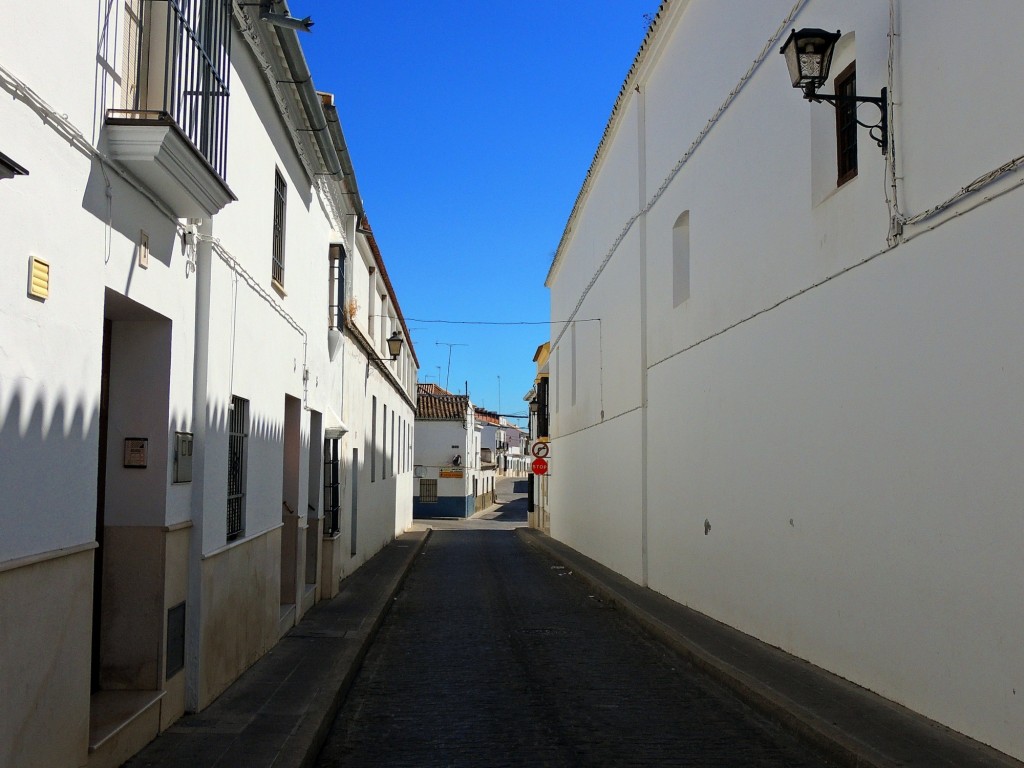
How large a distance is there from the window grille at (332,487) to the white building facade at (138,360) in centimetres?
323

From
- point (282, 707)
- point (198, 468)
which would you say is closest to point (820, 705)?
point (282, 707)

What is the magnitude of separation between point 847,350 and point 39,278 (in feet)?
18.2

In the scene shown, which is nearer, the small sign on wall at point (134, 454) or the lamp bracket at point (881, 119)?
the small sign on wall at point (134, 454)

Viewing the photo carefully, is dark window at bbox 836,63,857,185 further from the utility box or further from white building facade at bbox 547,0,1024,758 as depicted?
the utility box

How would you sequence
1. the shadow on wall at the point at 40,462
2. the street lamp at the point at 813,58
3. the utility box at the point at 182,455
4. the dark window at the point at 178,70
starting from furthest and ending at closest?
1. the street lamp at the point at 813,58
2. the utility box at the point at 182,455
3. the dark window at the point at 178,70
4. the shadow on wall at the point at 40,462

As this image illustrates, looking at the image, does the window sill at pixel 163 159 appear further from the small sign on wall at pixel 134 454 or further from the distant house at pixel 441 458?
the distant house at pixel 441 458

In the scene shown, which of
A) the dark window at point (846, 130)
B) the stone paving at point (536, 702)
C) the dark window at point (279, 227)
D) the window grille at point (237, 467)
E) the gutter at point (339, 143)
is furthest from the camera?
the gutter at point (339, 143)

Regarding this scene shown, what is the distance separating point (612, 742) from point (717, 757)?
0.70m

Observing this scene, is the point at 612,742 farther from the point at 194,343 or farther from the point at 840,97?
the point at 840,97

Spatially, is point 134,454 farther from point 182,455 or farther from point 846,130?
point 846,130

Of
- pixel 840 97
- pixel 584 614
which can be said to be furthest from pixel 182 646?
pixel 584 614

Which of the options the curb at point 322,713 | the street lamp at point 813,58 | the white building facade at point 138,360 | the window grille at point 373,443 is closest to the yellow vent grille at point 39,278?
the white building facade at point 138,360

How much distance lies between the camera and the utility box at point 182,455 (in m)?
5.79

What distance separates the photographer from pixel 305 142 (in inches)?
412
